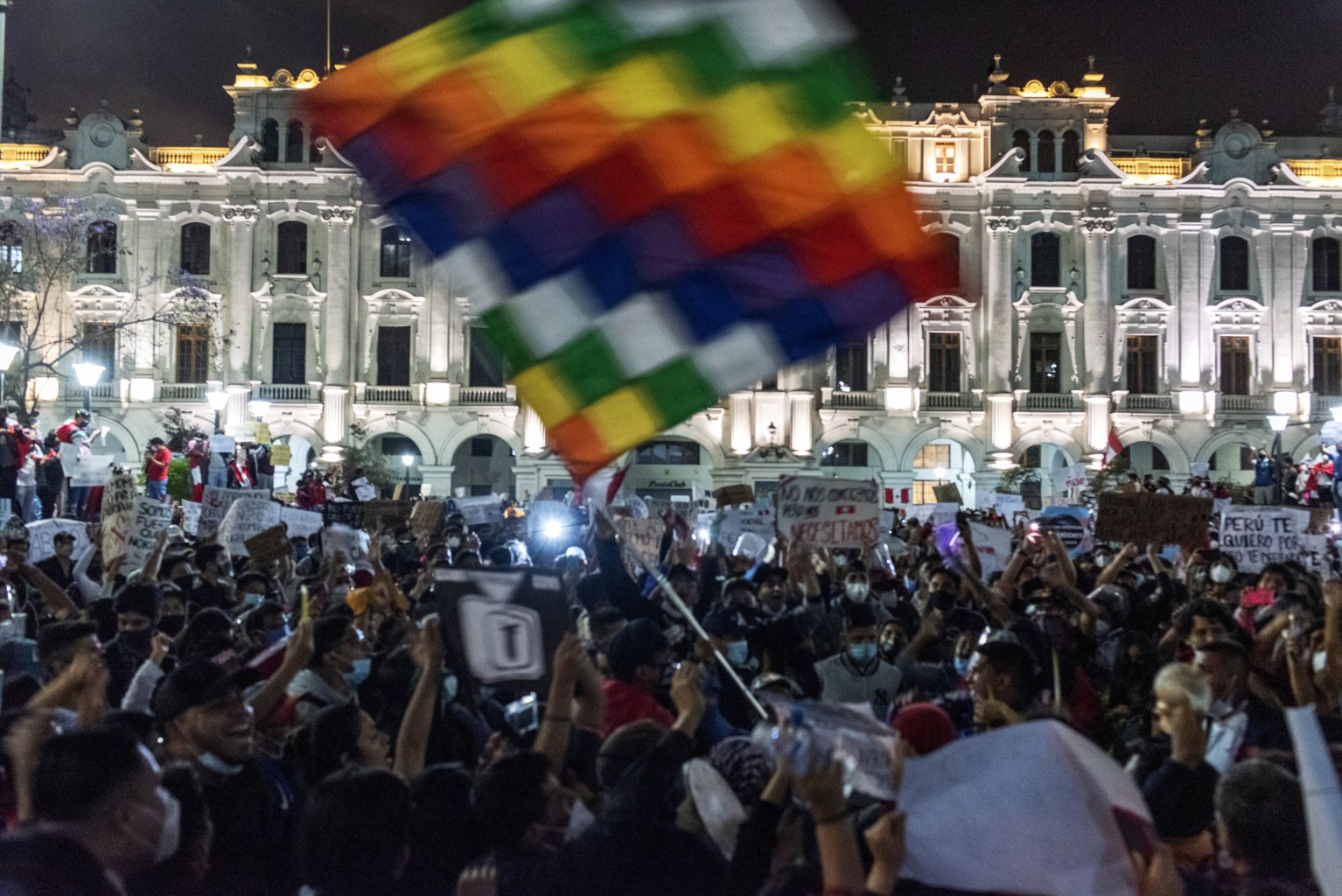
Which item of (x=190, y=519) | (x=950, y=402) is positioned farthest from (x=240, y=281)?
(x=190, y=519)

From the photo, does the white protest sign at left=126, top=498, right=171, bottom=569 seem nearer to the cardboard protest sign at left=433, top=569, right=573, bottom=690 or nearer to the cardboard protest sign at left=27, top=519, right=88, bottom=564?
the cardboard protest sign at left=27, top=519, right=88, bottom=564

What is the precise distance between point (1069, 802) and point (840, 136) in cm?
280

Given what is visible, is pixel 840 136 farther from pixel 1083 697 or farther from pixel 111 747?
pixel 111 747

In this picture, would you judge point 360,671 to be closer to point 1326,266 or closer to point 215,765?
point 215,765

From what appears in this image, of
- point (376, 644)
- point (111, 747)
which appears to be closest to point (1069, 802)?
point (111, 747)

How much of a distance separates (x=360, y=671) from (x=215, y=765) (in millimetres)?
2732

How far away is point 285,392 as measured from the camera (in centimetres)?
3984

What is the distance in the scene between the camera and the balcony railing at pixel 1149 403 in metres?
40.3

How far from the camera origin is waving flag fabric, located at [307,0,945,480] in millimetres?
4883

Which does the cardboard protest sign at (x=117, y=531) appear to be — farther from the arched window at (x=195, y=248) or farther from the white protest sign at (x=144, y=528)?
the arched window at (x=195, y=248)

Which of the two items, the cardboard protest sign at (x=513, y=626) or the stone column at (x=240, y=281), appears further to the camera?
the stone column at (x=240, y=281)

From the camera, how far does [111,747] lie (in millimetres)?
2924

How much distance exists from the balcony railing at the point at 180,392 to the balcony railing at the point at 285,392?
1.75m

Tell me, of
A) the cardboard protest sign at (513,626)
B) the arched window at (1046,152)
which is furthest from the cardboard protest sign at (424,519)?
the arched window at (1046,152)
